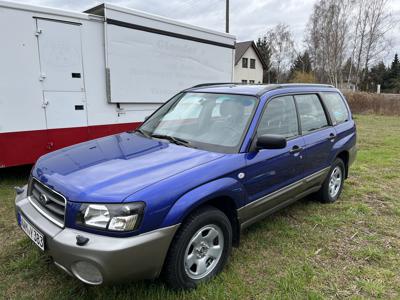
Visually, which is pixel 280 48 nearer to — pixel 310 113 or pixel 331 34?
pixel 331 34

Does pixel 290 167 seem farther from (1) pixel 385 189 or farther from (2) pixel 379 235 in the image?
(1) pixel 385 189

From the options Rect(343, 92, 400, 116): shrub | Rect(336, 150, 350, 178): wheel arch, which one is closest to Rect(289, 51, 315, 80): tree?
Rect(343, 92, 400, 116): shrub

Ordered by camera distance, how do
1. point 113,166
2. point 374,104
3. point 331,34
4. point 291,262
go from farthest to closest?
point 331,34 → point 374,104 → point 291,262 → point 113,166

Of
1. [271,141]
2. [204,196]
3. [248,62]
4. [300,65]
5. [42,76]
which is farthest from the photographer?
[300,65]

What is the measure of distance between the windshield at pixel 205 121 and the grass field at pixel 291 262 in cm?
122

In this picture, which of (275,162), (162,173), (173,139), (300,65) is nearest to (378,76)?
(300,65)

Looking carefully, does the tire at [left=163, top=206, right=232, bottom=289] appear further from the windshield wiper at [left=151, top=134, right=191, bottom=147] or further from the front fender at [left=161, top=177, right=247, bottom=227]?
the windshield wiper at [left=151, top=134, right=191, bottom=147]

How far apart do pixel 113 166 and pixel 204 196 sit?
0.81 meters

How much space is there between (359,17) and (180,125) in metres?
38.6

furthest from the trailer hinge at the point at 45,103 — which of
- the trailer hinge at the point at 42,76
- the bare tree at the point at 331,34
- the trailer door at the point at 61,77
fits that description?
the bare tree at the point at 331,34

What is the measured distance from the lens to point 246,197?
3.18m

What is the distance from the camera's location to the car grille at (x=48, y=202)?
254cm

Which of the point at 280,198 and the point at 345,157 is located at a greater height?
the point at 345,157

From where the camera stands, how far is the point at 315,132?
14.2 feet
